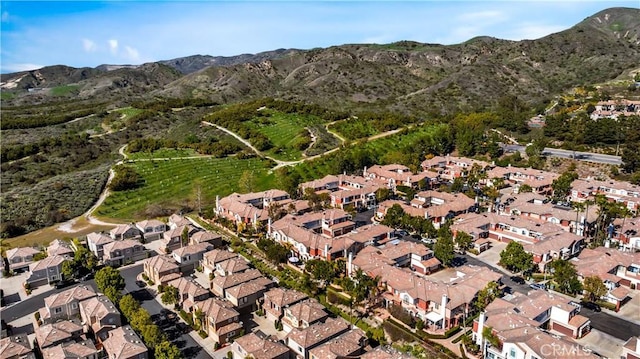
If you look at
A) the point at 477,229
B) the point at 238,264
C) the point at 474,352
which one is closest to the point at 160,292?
the point at 238,264

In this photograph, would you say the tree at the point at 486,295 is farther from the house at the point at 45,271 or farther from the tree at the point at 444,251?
the house at the point at 45,271

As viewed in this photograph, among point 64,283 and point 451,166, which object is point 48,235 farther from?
point 451,166

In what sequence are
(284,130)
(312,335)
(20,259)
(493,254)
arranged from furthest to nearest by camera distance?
(284,130), (493,254), (20,259), (312,335)

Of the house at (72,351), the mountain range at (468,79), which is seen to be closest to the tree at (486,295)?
the house at (72,351)

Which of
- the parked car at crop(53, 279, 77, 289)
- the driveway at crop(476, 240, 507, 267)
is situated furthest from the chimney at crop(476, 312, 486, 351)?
the parked car at crop(53, 279, 77, 289)

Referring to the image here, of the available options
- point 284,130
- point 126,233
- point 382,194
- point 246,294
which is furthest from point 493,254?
point 284,130

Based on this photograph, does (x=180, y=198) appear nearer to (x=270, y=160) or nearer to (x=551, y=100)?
(x=270, y=160)
